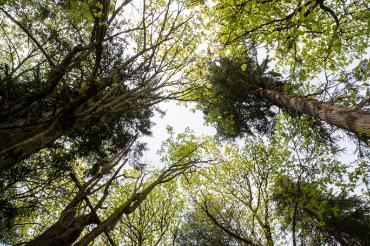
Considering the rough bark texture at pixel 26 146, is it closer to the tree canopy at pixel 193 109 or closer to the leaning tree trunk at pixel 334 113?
the tree canopy at pixel 193 109

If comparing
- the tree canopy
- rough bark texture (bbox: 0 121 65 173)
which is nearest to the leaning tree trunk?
the tree canopy

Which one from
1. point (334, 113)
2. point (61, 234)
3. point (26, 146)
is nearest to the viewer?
point (61, 234)

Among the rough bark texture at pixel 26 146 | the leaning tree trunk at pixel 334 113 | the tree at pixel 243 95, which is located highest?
the tree at pixel 243 95

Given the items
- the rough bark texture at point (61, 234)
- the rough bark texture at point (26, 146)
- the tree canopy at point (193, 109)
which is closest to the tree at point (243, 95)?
the tree canopy at point (193, 109)

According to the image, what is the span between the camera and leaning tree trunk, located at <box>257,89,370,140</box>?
4657 millimetres

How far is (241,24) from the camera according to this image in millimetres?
6906

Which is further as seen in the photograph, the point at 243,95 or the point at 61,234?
the point at 243,95

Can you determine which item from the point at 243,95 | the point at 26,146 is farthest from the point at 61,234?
the point at 243,95

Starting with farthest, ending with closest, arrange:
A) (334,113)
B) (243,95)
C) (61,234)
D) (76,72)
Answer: (243,95) < (76,72) < (334,113) < (61,234)

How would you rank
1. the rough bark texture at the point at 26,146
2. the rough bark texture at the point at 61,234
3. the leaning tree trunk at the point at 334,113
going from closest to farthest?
1. the rough bark texture at the point at 61,234
2. the rough bark texture at the point at 26,146
3. the leaning tree trunk at the point at 334,113

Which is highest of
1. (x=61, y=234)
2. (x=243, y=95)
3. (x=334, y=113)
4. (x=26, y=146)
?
(x=243, y=95)

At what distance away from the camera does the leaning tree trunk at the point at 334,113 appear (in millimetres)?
4657

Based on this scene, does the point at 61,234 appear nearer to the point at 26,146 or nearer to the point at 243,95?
the point at 26,146

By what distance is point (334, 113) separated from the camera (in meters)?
5.82
